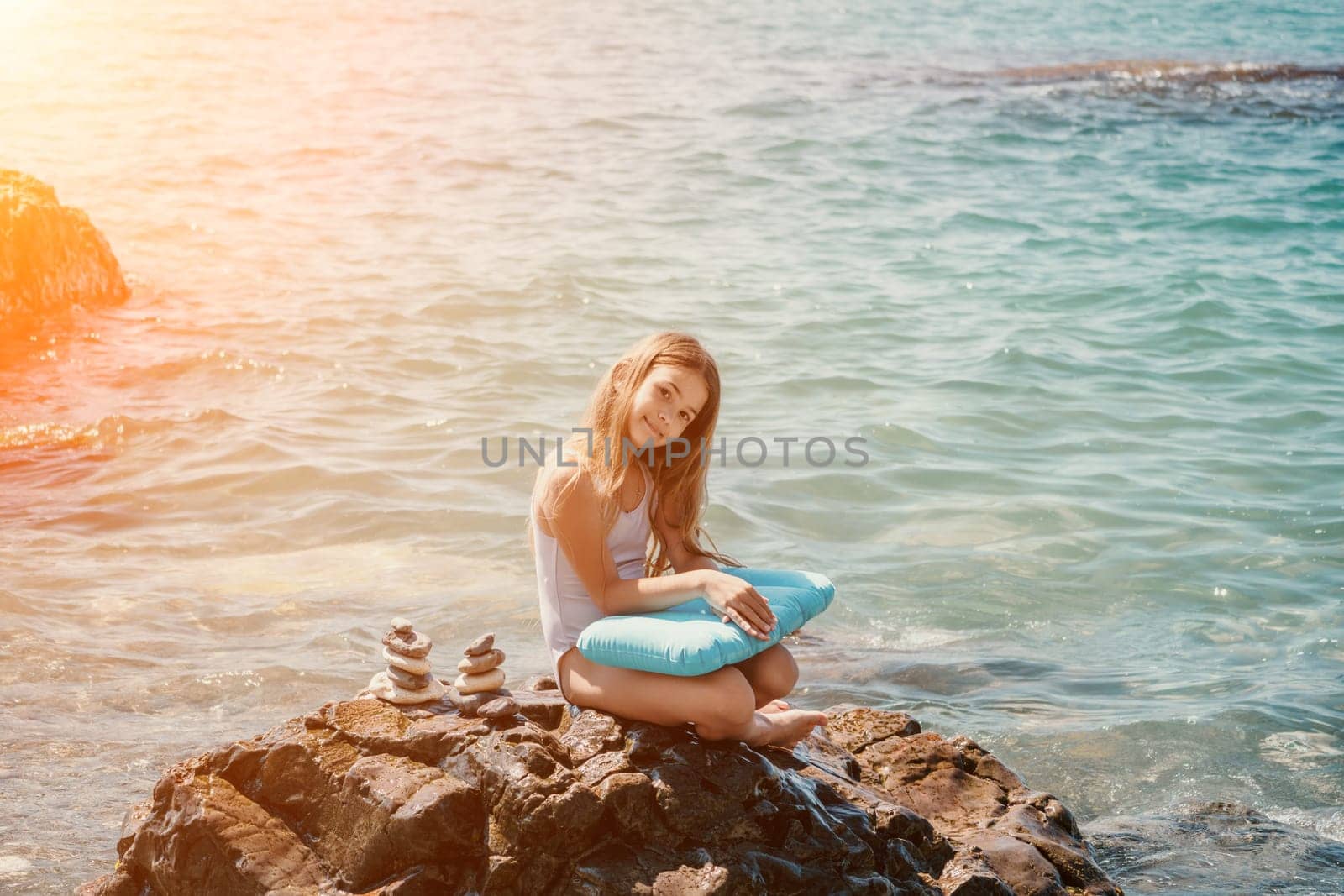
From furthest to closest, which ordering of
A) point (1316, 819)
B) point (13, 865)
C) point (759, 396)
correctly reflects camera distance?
point (759, 396) < point (1316, 819) < point (13, 865)

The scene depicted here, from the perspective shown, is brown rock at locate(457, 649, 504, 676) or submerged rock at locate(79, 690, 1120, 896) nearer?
submerged rock at locate(79, 690, 1120, 896)

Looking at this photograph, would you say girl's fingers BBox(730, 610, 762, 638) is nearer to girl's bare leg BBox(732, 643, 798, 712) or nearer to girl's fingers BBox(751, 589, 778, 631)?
girl's fingers BBox(751, 589, 778, 631)

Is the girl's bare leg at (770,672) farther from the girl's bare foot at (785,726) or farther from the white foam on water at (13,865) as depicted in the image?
the white foam on water at (13,865)

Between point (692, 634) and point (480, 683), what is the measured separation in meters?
0.71

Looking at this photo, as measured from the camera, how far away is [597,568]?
4008 millimetres

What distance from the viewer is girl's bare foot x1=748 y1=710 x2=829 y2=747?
3861 millimetres

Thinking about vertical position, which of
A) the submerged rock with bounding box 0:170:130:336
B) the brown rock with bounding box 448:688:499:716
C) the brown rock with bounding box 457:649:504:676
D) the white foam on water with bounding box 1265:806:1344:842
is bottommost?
the white foam on water with bounding box 1265:806:1344:842

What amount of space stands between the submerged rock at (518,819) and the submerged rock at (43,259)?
28.4 feet

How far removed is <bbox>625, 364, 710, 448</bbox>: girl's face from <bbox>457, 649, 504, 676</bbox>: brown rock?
2.64 ft

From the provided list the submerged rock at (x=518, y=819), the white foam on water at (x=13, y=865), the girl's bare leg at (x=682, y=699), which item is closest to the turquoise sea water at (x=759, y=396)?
the white foam on water at (x=13, y=865)

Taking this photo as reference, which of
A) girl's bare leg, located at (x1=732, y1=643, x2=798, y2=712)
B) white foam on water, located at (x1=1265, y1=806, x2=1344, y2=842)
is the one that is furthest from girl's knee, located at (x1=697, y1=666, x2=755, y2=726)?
white foam on water, located at (x1=1265, y1=806, x2=1344, y2=842)

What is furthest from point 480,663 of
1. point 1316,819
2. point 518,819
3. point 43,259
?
point 43,259

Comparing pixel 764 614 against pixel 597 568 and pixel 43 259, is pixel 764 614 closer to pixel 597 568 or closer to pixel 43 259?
pixel 597 568

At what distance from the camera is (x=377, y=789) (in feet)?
11.7
